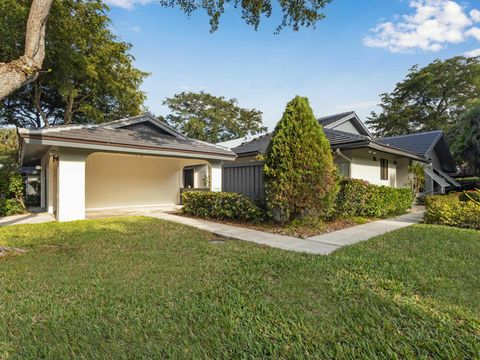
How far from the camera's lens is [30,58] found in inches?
180

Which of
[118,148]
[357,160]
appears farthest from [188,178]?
[357,160]

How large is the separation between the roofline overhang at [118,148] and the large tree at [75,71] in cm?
1082

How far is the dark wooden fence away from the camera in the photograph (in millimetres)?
8008

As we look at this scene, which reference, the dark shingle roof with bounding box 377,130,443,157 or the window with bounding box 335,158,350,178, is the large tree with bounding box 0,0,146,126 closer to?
the window with bounding box 335,158,350,178

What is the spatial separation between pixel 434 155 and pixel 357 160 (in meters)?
10.4

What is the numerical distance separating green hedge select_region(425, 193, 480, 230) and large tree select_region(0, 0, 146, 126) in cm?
2030

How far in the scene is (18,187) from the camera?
10625 mm

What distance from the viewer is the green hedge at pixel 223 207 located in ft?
25.2

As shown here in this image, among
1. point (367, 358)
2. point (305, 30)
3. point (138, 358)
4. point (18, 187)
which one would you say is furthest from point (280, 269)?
point (18, 187)

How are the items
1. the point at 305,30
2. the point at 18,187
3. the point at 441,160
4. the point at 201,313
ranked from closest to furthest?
1. the point at 201,313
2. the point at 305,30
3. the point at 18,187
4. the point at 441,160

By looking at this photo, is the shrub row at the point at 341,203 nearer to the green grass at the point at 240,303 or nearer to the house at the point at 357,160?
the house at the point at 357,160

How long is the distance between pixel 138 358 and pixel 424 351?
2.19 metres

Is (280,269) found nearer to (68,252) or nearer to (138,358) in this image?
(138,358)

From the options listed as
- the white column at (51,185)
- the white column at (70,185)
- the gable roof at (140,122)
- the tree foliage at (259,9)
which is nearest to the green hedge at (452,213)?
the tree foliage at (259,9)
